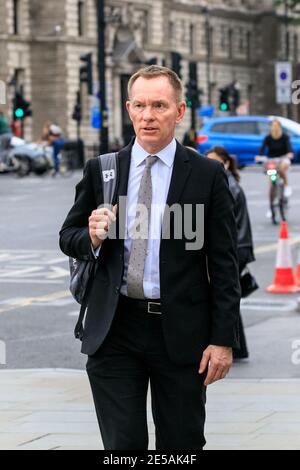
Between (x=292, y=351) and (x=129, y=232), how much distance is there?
6.15 metres

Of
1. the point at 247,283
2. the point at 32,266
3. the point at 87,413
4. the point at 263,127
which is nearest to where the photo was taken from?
the point at 87,413

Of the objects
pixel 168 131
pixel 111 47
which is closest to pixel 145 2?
pixel 111 47

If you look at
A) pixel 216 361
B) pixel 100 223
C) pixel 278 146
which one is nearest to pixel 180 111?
pixel 100 223

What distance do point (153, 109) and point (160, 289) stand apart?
2.11 feet

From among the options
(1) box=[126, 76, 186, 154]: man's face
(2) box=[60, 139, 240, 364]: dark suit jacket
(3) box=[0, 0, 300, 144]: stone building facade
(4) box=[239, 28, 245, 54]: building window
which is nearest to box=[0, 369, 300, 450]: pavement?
(2) box=[60, 139, 240, 364]: dark suit jacket

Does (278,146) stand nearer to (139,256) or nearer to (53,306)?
(53,306)

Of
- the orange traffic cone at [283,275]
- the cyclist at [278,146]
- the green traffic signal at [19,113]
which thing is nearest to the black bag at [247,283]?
the orange traffic cone at [283,275]

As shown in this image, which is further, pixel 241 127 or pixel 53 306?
pixel 241 127

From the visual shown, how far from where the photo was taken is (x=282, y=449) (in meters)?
7.41

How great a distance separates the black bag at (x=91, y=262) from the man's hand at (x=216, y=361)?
507 millimetres

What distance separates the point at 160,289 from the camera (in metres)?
5.30

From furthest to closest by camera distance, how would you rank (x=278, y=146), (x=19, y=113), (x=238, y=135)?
(x=238, y=135), (x=19, y=113), (x=278, y=146)

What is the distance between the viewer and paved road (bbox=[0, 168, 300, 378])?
11125 mm

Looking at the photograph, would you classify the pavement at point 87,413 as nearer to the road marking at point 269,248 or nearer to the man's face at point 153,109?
the man's face at point 153,109
